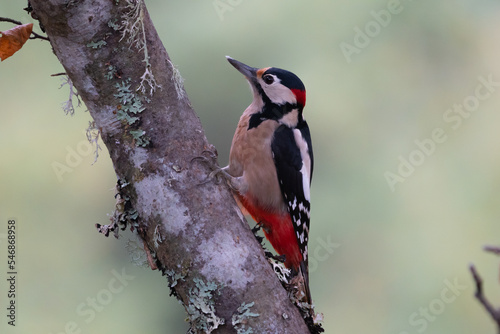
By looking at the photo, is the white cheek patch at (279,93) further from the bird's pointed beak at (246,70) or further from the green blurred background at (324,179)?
the green blurred background at (324,179)

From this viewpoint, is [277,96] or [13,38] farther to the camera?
[277,96]

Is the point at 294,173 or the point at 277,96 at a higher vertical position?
the point at 277,96

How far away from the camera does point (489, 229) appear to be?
511 centimetres

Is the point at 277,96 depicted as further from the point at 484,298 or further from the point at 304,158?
the point at 484,298

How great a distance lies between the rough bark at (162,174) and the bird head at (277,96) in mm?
1085

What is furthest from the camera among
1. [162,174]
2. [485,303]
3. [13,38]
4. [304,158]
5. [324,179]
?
[324,179]

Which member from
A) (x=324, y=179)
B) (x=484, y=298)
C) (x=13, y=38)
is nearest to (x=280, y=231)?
(x=13, y=38)

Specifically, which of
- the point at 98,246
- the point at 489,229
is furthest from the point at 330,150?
the point at 98,246

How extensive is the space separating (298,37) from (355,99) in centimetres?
82

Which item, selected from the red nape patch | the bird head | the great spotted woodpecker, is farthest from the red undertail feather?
the red nape patch

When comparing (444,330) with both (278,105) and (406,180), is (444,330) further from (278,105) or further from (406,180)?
(278,105)

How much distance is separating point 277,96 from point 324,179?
249 centimetres

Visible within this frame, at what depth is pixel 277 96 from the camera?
111 inches

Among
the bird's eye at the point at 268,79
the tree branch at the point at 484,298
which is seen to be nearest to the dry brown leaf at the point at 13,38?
the bird's eye at the point at 268,79
